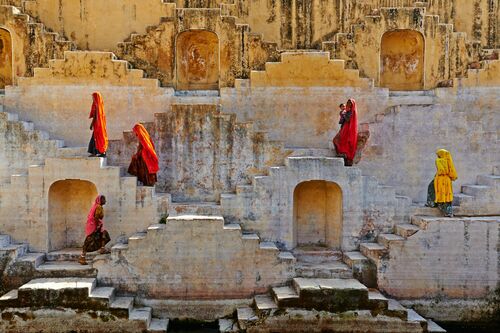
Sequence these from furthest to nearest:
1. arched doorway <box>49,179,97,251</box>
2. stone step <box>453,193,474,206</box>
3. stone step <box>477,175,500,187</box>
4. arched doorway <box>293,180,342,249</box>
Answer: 1. arched doorway <box>293,180,342,249</box>
2. stone step <box>477,175,500,187</box>
3. stone step <box>453,193,474,206</box>
4. arched doorway <box>49,179,97,251</box>

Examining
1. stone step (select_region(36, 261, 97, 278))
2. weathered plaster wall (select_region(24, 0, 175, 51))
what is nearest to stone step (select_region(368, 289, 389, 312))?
stone step (select_region(36, 261, 97, 278))

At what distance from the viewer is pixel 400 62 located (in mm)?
16766

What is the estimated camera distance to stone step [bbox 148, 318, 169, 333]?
10.8 metres

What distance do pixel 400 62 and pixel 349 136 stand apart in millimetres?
5227

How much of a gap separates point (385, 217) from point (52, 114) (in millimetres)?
9962

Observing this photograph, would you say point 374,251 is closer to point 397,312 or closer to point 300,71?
point 397,312

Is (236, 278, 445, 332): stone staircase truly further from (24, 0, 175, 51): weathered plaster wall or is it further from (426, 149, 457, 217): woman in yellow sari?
(24, 0, 175, 51): weathered plaster wall

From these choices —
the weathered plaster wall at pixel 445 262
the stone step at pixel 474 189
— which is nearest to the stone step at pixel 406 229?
the weathered plaster wall at pixel 445 262

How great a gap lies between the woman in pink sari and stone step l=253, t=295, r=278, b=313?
3.94 m

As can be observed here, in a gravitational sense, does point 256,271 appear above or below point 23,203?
below

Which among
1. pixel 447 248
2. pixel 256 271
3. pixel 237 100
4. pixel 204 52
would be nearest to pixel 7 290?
pixel 256 271

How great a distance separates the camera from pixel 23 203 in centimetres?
1231

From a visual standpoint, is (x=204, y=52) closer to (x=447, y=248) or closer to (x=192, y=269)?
(x=192, y=269)

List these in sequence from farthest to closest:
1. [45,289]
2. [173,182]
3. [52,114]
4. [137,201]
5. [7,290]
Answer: [52,114] < [173,182] < [137,201] < [7,290] < [45,289]
